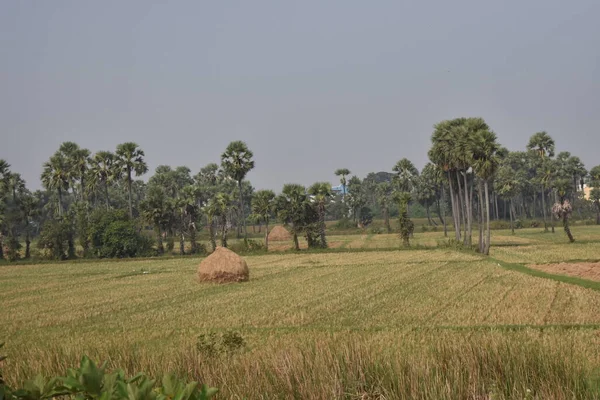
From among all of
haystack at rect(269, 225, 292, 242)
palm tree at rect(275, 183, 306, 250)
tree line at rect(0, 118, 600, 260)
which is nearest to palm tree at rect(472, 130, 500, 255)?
tree line at rect(0, 118, 600, 260)

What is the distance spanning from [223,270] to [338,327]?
62.8ft

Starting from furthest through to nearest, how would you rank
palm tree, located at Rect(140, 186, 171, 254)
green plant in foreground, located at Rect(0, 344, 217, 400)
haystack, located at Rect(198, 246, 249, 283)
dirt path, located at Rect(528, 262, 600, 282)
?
palm tree, located at Rect(140, 186, 171, 254) → haystack, located at Rect(198, 246, 249, 283) → dirt path, located at Rect(528, 262, 600, 282) → green plant in foreground, located at Rect(0, 344, 217, 400)

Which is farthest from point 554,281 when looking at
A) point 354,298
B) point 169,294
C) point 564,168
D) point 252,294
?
point 564,168

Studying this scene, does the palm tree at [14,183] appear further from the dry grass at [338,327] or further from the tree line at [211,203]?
the dry grass at [338,327]

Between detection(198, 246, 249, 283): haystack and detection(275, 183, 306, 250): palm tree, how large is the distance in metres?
39.9

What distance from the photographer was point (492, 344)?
5441 millimetres

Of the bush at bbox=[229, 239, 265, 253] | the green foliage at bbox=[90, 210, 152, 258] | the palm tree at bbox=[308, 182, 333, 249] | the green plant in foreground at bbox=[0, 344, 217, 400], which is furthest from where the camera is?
the palm tree at bbox=[308, 182, 333, 249]

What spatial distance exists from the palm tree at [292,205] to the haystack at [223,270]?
131 feet

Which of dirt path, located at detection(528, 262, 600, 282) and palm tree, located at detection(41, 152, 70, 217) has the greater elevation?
palm tree, located at detection(41, 152, 70, 217)

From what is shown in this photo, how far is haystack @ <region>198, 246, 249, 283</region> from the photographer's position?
1410 inches

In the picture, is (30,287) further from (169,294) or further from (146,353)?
(146,353)

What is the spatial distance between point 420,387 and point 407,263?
41.8 m

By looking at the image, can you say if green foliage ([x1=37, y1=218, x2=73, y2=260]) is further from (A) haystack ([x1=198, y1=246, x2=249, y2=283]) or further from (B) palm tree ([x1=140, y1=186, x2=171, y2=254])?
(A) haystack ([x1=198, y1=246, x2=249, y2=283])

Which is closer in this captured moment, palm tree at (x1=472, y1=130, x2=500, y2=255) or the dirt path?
the dirt path
